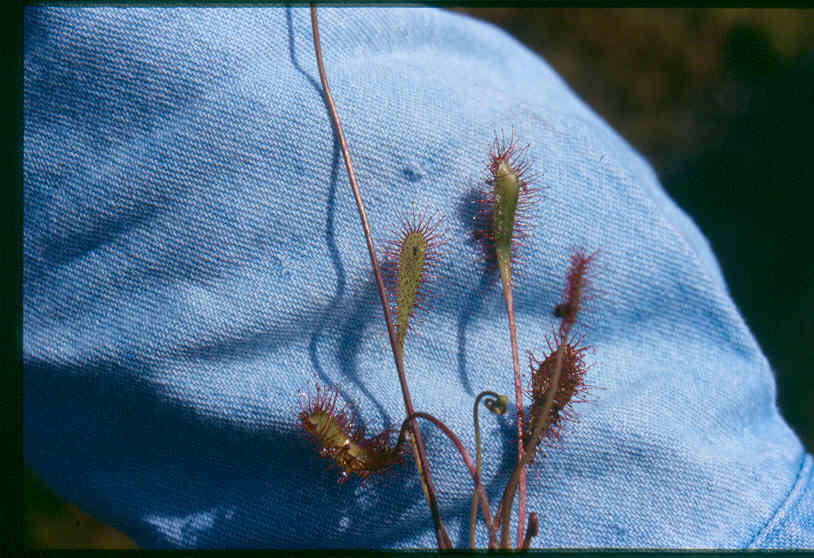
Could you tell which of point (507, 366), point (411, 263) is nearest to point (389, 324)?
point (411, 263)

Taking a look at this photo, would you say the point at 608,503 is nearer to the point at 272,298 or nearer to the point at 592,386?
the point at 592,386

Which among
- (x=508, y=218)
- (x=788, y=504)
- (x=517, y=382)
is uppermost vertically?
(x=508, y=218)

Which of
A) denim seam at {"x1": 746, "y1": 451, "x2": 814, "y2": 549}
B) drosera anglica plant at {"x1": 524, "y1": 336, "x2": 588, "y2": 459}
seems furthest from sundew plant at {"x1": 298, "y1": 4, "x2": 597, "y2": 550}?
denim seam at {"x1": 746, "y1": 451, "x2": 814, "y2": 549}

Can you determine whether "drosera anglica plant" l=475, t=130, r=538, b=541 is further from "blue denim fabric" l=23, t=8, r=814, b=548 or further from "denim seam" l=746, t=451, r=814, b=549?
"denim seam" l=746, t=451, r=814, b=549

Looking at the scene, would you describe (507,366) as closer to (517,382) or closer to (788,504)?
(517,382)

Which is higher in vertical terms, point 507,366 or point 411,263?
point 411,263

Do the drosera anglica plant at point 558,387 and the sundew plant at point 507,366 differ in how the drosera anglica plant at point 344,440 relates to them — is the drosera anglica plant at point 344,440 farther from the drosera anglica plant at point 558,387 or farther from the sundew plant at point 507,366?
the drosera anglica plant at point 558,387
